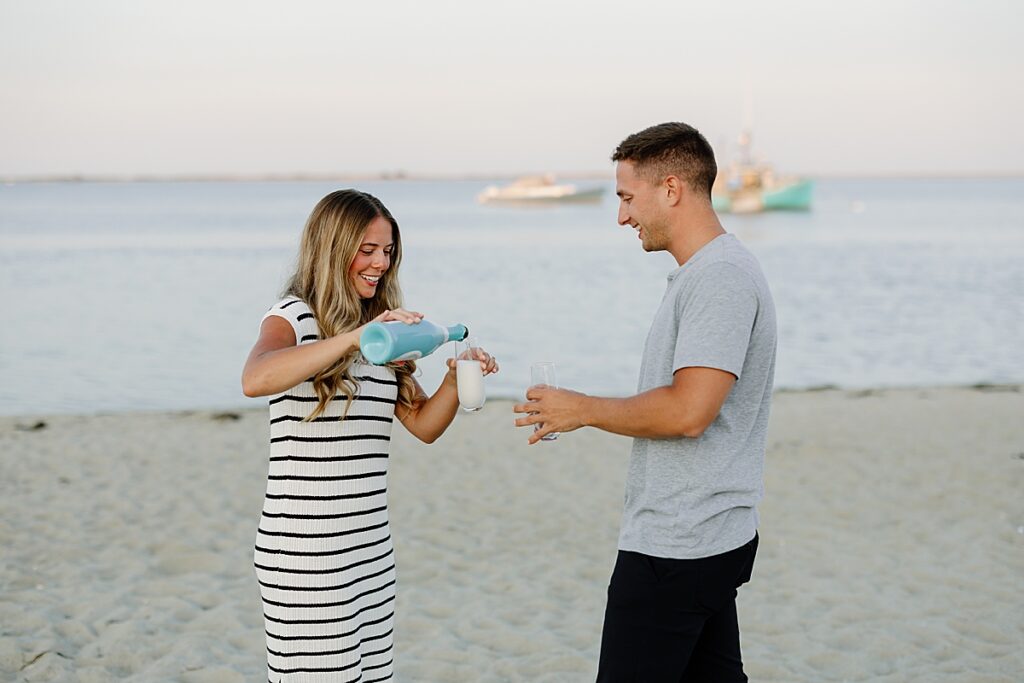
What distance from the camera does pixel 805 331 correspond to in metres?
18.4

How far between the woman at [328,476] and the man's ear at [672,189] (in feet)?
2.41

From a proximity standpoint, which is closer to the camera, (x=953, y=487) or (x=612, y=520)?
(x=612, y=520)

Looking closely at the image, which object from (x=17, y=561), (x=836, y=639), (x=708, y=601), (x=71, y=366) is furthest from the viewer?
(x=71, y=366)

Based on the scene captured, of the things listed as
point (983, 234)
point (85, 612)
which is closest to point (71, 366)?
point (85, 612)

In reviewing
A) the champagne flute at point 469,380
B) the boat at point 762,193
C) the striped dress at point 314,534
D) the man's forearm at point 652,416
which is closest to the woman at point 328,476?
the striped dress at point 314,534

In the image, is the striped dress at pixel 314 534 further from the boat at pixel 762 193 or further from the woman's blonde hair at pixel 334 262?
the boat at pixel 762 193

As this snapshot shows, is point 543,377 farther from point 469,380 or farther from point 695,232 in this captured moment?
point 695,232

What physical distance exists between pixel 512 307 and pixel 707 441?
62.6 feet

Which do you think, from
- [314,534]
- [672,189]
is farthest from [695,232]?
[314,534]

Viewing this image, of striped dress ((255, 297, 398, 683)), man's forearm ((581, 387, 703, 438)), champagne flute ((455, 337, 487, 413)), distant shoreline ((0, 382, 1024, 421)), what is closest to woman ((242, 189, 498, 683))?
striped dress ((255, 297, 398, 683))

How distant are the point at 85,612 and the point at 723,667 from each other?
359 centimetres

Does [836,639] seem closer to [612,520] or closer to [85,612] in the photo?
[612,520]

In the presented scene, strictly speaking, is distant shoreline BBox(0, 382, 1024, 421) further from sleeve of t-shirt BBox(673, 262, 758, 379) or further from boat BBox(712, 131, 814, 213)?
boat BBox(712, 131, 814, 213)

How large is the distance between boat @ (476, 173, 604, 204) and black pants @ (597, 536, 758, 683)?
82.7m
